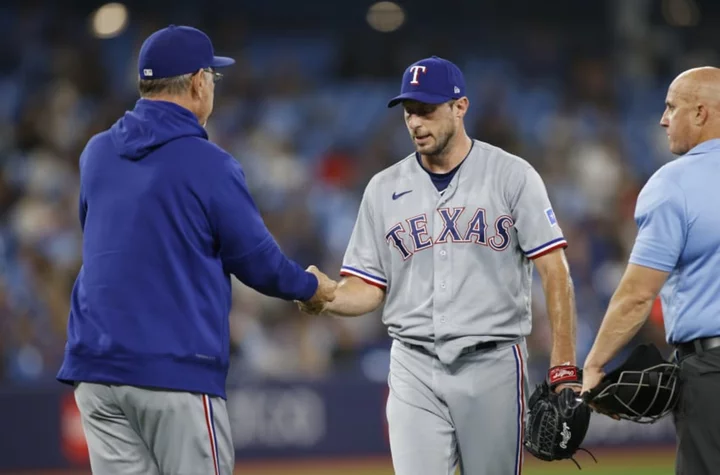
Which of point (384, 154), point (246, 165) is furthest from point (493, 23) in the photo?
point (246, 165)

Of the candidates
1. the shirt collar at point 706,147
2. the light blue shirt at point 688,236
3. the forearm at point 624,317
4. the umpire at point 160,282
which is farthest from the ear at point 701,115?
the umpire at point 160,282

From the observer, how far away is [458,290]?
17.6 feet

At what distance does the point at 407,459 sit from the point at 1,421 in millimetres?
6376

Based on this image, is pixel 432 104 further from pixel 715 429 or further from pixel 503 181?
pixel 715 429

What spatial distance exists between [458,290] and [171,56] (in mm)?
1768

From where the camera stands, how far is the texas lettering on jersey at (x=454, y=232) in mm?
5406

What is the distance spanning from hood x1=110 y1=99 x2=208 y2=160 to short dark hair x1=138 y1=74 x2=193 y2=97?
5cm

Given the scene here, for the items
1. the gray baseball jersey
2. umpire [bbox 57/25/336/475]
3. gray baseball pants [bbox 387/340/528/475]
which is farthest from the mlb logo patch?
umpire [bbox 57/25/336/475]

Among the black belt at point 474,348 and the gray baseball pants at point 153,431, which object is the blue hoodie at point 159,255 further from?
the black belt at point 474,348

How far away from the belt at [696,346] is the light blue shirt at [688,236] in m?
0.04

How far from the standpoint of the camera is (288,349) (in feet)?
39.0

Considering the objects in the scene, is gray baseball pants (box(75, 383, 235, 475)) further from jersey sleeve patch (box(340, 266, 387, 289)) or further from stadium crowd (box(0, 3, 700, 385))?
stadium crowd (box(0, 3, 700, 385))

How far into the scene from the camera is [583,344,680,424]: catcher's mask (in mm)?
4703

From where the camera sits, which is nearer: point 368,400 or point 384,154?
point 368,400
